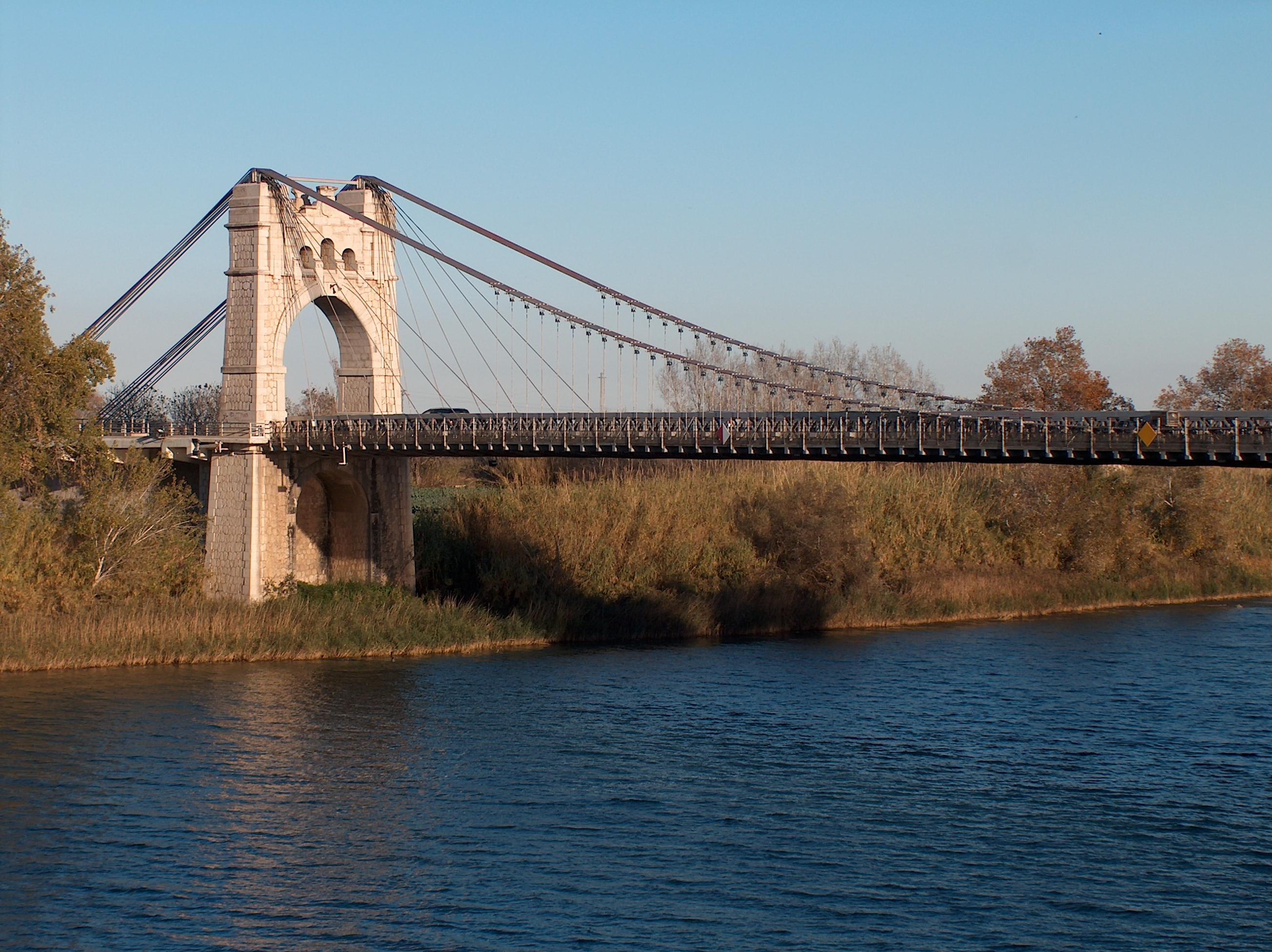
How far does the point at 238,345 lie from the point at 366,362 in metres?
4.66

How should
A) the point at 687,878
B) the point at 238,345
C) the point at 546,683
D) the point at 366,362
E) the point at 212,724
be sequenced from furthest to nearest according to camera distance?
the point at 366,362
the point at 238,345
the point at 546,683
the point at 212,724
the point at 687,878

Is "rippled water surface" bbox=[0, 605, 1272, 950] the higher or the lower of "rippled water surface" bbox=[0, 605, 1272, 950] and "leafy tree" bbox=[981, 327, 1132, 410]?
the lower

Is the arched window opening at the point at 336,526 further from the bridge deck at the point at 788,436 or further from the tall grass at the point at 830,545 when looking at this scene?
the bridge deck at the point at 788,436

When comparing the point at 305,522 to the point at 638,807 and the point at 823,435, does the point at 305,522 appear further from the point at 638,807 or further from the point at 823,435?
the point at 638,807

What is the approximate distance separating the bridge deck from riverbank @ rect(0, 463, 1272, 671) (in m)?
5.33

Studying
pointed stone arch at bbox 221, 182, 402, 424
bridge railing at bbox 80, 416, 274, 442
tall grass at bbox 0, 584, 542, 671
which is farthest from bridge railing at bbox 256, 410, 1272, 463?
tall grass at bbox 0, 584, 542, 671

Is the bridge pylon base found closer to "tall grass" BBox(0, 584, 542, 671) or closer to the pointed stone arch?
"tall grass" BBox(0, 584, 542, 671)

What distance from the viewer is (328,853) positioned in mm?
22344

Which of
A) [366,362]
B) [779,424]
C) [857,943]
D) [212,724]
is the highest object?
[366,362]

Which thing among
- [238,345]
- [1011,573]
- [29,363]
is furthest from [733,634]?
[29,363]

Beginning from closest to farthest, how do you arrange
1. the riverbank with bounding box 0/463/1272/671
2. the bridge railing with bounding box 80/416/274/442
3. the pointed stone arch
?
the riverbank with bounding box 0/463/1272/671 → the bridge railing with bounding box 80/416/274/442 → the pointed stone arch

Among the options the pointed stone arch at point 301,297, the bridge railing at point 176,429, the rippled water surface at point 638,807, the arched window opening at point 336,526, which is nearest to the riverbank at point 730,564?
the arched window opening at point 336,526

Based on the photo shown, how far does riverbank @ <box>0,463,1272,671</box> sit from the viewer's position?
40.3 m

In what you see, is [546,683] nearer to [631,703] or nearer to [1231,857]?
[631,703]
